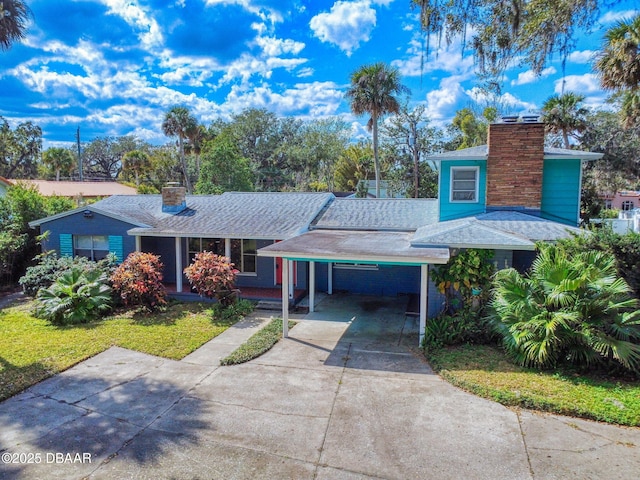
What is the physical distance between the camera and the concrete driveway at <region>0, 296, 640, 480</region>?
→ 5.44m

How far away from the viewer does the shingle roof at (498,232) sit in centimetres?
Answer: 1030

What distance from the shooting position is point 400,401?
7.31 metres

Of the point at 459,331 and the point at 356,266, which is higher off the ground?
the point at 356,266

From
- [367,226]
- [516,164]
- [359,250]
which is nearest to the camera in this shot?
[359,250]

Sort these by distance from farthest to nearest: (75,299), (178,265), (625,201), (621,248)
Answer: (625,201), (178,265), (75,299), (621,248)

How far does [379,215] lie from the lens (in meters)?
15.8

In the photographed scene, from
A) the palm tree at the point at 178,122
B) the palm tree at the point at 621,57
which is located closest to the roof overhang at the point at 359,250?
the palm tree at the point at 621,57

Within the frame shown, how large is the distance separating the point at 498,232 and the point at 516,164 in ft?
11.1

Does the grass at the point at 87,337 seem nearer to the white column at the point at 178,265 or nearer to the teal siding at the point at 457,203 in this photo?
the white column at the point at 178,265

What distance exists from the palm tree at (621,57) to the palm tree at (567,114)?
13.4 metres

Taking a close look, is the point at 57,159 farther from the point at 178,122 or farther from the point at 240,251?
the point at 240,251

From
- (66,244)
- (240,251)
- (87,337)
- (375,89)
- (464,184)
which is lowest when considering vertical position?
(87,337)

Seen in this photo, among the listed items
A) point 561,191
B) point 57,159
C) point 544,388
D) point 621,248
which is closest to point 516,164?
point 561,191

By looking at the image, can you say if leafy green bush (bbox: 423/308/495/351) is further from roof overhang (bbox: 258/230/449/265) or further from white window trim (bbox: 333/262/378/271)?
white window trim (bbox: 333/262/378/271)
